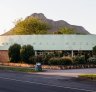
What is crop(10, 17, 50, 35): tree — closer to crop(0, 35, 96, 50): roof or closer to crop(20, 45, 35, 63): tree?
crop(0, 35, 96, 50): roof

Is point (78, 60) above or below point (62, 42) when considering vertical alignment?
below

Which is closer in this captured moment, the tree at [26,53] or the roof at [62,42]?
the tree at [26,53]

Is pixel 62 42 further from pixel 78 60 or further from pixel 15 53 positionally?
pixel 78 60

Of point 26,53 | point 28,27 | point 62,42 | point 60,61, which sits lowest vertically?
point 60,61

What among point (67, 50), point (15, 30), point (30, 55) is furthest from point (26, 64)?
point (15, 30)

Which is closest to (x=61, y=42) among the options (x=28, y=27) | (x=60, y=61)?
(x=60, y=61)

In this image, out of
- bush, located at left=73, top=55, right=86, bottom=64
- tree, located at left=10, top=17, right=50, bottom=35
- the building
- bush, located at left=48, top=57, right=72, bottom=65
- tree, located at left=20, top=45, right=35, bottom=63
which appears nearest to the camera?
bush, located at left=48, top=57, right=72, bottom=65

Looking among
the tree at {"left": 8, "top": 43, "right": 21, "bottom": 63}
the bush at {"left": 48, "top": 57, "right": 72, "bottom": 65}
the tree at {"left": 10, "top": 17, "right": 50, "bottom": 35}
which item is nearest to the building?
the tree at {"left": 8, "top": 43, "right": 21, "bottom": 63}

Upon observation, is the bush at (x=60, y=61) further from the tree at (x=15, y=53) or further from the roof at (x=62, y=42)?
the roof at (x=62, y=42)

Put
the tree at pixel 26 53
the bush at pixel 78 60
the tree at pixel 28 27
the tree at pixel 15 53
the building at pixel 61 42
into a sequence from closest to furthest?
1. the bush at pixel 78 60
2. the tree at pixel 26 53
3. the tree at pixel 15 53
4. the building at pixel 61 42
5. the tree at pixel 28 27

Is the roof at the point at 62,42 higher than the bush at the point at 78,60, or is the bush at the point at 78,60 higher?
the roof at the point at 62,42

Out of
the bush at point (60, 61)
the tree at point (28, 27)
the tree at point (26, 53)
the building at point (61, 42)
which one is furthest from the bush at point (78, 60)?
the tree at point (28, 27)

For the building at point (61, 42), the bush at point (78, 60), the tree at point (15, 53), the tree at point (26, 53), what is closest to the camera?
the bush at point (78, 60)

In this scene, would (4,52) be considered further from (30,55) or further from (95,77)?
(95,77)
